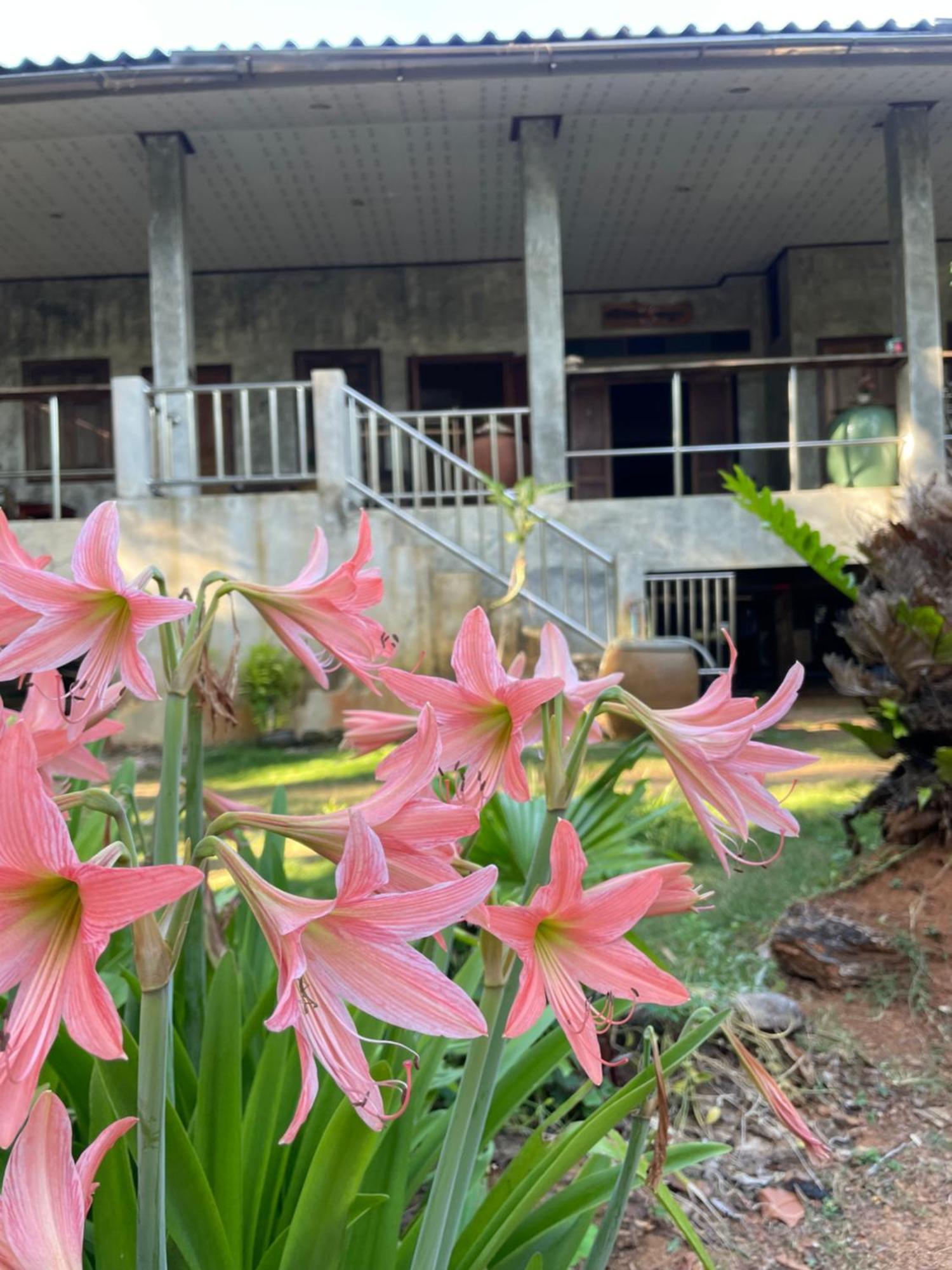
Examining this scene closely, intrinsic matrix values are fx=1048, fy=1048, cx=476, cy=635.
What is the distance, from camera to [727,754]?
2.97 feet

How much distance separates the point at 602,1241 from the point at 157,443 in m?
8.70

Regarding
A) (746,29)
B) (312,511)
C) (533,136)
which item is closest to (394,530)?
(312,511)

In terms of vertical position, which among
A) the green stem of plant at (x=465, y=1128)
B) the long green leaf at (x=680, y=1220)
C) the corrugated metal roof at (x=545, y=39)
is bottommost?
the long green leaf at (x=680, y=1220)

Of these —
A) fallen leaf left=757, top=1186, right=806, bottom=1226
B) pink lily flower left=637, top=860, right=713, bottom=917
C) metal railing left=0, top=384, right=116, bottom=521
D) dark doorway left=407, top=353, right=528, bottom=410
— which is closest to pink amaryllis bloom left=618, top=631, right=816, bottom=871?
pink lily flower left=637, top=860, right=713, bottom=917

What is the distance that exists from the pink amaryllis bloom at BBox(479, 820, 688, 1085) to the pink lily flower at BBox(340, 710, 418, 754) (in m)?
0.43

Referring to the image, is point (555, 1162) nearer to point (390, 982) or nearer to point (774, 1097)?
point (774, 1097)

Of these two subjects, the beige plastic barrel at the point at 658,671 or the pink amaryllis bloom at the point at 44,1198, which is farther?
the beige plastic barrel at the point at 658,671

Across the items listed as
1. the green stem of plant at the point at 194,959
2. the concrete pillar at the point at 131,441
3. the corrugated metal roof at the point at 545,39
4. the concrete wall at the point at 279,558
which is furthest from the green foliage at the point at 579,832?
the corrugated metal roof at the point at 545,39

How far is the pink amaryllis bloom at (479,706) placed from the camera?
872 millimetres

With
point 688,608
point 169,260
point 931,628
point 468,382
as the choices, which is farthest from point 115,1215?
point 468,382

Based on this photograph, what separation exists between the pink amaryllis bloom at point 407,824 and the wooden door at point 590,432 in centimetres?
1272

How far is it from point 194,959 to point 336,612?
62cm

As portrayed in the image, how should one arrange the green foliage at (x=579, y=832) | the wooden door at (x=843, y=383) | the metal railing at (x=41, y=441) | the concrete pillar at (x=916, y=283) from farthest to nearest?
the metal railing at (x=41, y=441) < the wooden door at (x=843, y=383) < the concrete pillar at (x=916, y=283) < the green foliage at (x=579, y=832)

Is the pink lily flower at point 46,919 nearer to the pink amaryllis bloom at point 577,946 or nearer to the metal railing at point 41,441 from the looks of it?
the pink amaryllis bloom at point 577,946
